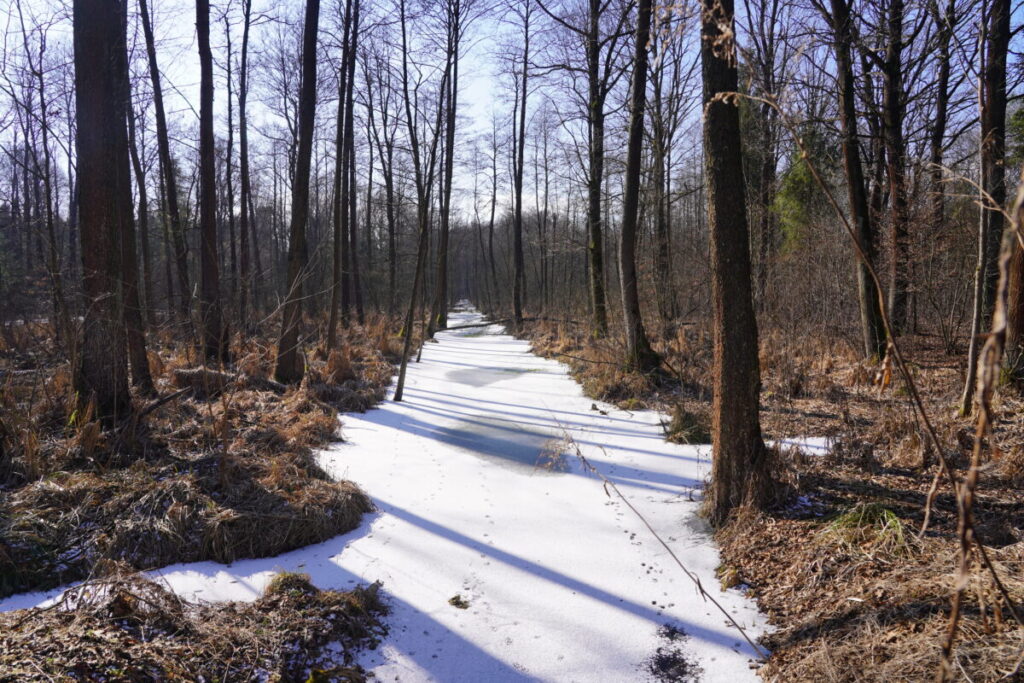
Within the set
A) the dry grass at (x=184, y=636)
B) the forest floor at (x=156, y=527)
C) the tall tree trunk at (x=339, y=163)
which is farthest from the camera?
the tall tree trunk at (x=339, y=163)

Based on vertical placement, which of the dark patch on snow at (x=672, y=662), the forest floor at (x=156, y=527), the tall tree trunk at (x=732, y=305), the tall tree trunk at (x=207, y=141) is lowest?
the dark patch on snow at (x=672, y=662)

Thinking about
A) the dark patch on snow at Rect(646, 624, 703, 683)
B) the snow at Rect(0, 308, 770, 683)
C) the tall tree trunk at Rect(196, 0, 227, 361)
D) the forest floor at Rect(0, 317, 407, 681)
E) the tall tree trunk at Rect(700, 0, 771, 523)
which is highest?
the tall tree trunk at Rect(196, 0, 227, 361)

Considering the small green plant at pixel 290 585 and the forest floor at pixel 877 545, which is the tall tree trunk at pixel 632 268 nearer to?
the forest floor at pixel 877 545

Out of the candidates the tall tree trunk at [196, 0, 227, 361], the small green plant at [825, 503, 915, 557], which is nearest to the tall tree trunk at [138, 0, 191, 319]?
the tall tree trunk at [196, 0, 227, 361]

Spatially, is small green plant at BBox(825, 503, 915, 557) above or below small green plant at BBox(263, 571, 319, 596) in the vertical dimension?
above

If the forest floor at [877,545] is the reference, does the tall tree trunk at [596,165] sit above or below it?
above

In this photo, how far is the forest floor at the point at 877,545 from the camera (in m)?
2.50

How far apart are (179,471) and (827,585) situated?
16.3 feet

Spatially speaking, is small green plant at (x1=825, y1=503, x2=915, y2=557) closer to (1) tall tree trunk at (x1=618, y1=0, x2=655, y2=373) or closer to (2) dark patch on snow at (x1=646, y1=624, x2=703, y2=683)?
(2) dark patch on snow at (x1=646, y1=624, x2=703, y2=683)

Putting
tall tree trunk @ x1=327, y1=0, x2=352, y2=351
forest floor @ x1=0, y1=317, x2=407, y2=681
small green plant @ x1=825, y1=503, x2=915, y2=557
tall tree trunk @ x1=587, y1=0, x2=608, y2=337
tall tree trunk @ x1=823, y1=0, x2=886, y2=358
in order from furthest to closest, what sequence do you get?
tall tree trunk @ x1=587, y1=0, x2=608, y2=337
tall tree trunk @ x1=327, y1=0, x2=352, y2=351
tall tree trunk @ x1=823, y1=0, x2=886, y2=358
small green plant @ x1=825, y1=503, x2=915, y2=557
forest floor @ x1=0, y1=317, x2=407, y2=681

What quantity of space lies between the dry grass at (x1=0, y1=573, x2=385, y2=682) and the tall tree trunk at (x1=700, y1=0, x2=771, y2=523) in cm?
274

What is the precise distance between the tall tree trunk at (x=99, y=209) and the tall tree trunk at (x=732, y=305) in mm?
5516

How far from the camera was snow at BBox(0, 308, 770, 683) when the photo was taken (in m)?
3.11

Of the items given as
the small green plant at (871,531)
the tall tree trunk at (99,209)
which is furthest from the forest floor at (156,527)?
the small green plant at (871,531)
